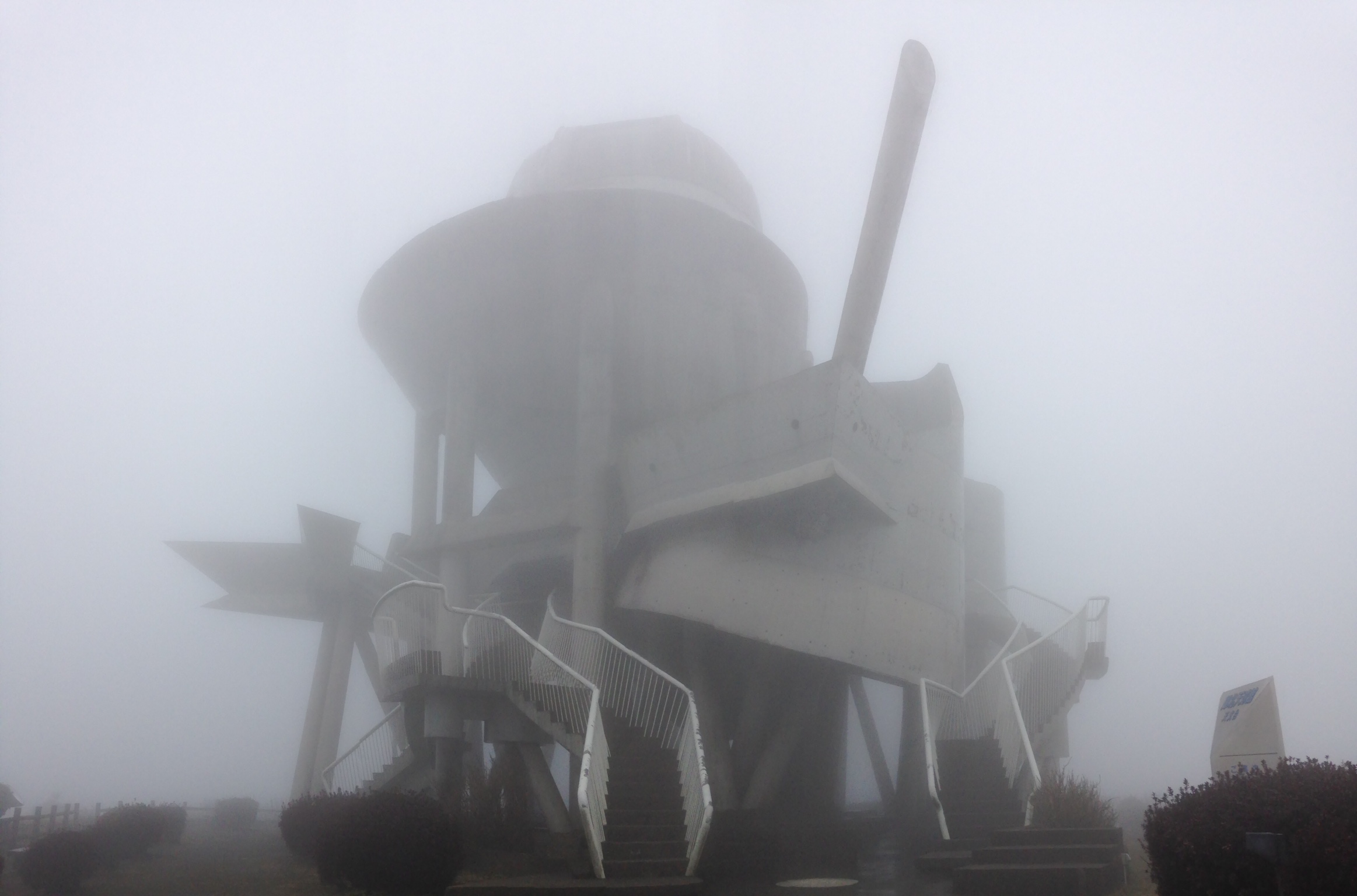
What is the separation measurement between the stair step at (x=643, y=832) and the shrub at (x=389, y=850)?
5.15ft

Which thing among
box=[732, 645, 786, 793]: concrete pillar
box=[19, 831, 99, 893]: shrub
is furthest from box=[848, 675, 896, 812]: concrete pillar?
box=[19, 831, 99, 893]: shrub

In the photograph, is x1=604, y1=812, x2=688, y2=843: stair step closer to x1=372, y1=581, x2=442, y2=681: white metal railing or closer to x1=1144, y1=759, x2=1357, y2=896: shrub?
x1=372, y1=581, x2=442, y2=681: white metal railing

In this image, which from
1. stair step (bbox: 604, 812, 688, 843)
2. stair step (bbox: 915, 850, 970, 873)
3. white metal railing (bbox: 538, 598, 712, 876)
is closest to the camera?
stair step (bbox: 915, 850, 970, 873)

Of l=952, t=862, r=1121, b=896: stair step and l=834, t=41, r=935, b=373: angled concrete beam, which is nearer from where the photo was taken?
l=952, t=862, r=1121, b=896: stair step

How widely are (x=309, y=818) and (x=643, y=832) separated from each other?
493 cm

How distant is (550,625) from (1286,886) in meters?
10.0

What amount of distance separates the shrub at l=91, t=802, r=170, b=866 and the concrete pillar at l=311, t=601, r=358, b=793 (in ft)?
12.3

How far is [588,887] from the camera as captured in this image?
28.8 ft

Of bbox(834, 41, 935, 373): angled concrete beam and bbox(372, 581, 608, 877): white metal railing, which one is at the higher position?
bbox(834, 41, 935, 373): angled concrete beam

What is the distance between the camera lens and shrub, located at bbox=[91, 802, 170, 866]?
13602 mm

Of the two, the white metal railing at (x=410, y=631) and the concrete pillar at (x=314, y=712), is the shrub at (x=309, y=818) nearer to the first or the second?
the white metal railing at (x=410, y=631)

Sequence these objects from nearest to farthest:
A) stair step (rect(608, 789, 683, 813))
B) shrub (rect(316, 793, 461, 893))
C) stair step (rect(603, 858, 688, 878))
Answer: stair step (rect(603, 858, 688, 878))
shrub (rect(316, 793, 461, 893))
stair step (rect(608, 789, 683, 813))

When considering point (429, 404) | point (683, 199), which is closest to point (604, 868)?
Result: point (683, 199)

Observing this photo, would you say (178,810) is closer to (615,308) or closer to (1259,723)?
(615,308)
